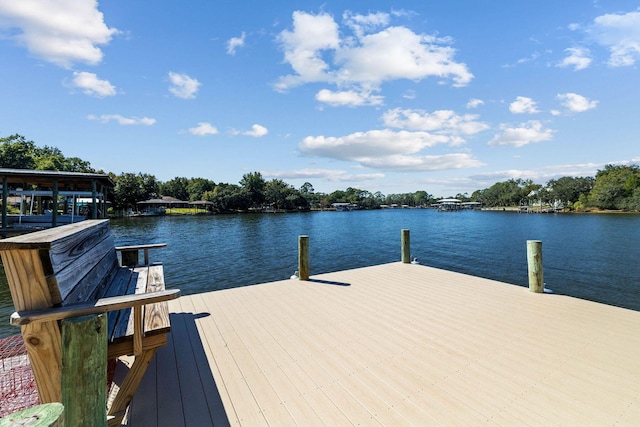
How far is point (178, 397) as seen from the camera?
233 centimetres

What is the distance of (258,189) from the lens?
69062 mm

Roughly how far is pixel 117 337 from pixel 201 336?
1778mm

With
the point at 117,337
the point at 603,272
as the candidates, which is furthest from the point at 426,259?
the point at 117,337

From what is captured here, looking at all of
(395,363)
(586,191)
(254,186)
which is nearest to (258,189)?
(254,186)

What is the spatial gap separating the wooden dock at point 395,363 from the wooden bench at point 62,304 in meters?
0.63

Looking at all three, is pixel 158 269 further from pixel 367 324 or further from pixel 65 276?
pixel 367 324

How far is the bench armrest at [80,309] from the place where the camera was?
1416mm

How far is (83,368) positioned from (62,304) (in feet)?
1.20

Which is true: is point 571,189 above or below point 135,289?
above

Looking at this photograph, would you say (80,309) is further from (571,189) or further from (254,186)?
(571,189)

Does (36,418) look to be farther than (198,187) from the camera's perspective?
No

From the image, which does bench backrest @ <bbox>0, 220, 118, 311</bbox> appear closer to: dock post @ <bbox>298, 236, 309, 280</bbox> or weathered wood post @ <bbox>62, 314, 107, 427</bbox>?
weathered wood post @ <bbox>62, 314, 107, 427</bbox>

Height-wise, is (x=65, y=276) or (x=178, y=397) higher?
(x=65, y=276)

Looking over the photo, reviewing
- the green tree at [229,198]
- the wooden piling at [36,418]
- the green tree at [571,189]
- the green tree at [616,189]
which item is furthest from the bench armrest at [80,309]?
the green tree at [571,189]
